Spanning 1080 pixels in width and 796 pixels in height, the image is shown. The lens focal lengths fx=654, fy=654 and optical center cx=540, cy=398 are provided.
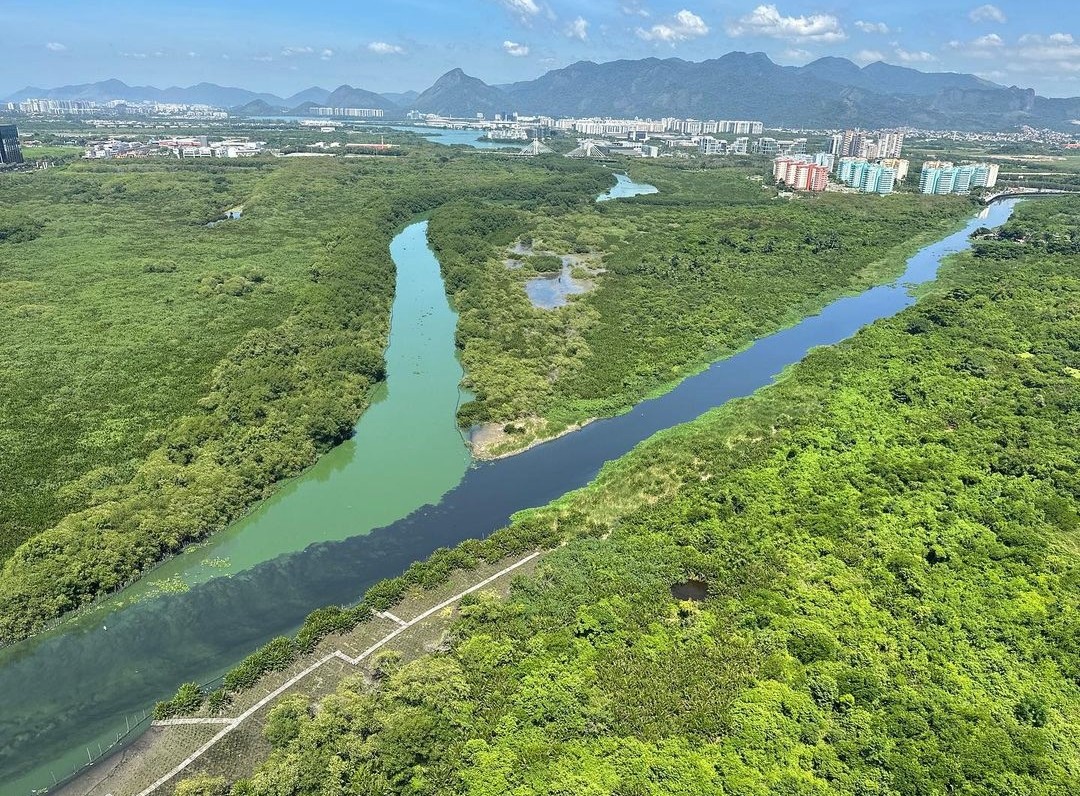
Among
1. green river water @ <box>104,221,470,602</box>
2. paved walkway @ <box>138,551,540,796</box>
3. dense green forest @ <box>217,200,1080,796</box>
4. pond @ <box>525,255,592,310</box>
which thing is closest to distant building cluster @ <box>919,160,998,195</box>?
pond @ <box>525,255,592,310</box>

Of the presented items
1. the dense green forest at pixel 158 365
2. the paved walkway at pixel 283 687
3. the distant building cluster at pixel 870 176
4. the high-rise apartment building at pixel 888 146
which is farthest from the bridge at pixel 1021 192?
the paved walkway at pixel 283 687

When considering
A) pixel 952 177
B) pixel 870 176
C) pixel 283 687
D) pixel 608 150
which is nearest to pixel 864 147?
pixel 952 177

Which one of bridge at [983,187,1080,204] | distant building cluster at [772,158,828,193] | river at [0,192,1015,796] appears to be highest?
distant building cluster at [772,158,828,193]

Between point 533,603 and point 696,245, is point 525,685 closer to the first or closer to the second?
point 533,603

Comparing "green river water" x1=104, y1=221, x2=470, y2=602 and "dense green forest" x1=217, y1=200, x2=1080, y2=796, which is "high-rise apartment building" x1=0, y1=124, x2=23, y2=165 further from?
"dense green forest" x1=217, y1=200, x2=1080, y2=796

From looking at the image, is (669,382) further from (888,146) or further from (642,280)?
(888,146)

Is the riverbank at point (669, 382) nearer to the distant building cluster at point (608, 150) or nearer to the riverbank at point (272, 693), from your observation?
the riverbank at point (272, 693)
